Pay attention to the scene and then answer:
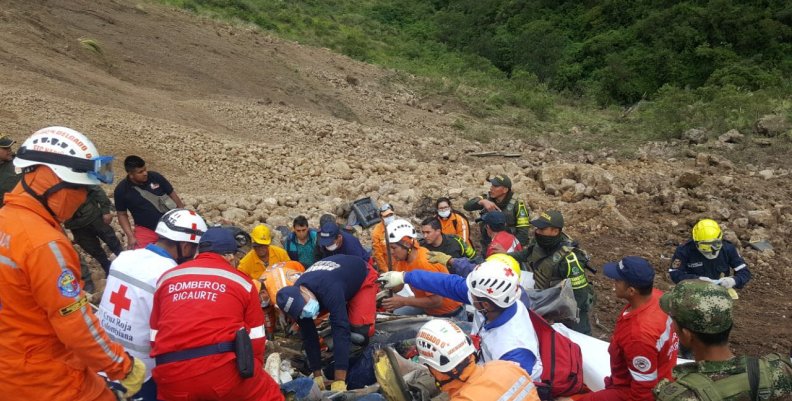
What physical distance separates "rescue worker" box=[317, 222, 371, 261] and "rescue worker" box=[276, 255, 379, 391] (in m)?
1.01

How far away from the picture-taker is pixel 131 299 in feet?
10.0

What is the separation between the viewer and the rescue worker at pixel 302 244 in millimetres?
6098

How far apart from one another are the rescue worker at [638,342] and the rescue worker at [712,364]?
67 cm

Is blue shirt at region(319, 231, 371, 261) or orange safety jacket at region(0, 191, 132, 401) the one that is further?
blue shirt at region(319, 231, 371, 261)

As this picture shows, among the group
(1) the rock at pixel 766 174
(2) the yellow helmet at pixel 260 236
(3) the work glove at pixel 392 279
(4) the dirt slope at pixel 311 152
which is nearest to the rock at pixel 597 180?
(4) the dirt slope at pixel 311 152

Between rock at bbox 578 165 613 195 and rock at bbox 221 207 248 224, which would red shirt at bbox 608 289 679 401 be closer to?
rock at bbox 221 207 248 224

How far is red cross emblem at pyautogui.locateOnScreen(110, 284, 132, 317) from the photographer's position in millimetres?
3064

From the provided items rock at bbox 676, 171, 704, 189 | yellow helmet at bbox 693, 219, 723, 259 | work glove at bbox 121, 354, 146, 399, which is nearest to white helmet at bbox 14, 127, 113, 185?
work glove at bbox 121, 354, 146, 399

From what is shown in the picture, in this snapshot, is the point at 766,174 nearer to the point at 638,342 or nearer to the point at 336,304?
the point at 638,342

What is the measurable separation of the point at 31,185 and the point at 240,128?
38.8 ft

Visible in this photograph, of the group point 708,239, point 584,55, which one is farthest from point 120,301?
point 584,55

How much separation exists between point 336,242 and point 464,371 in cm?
263

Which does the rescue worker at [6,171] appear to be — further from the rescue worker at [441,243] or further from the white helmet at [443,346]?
the white helmet at [443,346]

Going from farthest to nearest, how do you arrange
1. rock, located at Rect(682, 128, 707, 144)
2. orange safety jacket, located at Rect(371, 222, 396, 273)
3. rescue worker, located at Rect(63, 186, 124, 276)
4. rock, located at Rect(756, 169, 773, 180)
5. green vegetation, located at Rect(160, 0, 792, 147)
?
green vegetation, located at Rect(160, 0, 792, 147)
rock, located at Rect(682, 128, 707, 144)
rock, located at Rect(756, 169, 773, 180)
orange safety jacket, located at Rect(371, 222, 396, 273)
rescue worker, located at Rect(63, 186, 124, 276)
